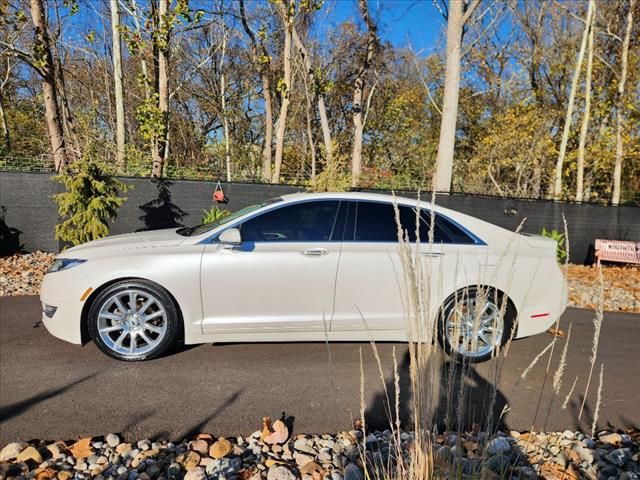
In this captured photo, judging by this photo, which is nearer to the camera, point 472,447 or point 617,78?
point 472,447

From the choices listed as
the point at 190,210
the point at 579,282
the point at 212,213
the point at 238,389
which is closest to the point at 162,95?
the point at 190,210

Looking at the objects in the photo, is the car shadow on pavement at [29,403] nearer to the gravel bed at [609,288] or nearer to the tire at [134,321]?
the tire at [134,321]

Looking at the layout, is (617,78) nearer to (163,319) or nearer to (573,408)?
(573,408)

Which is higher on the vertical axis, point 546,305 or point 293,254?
point 293,254

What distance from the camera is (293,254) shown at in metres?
3.45

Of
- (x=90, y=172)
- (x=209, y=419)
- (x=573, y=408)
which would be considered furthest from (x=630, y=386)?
(x=90, y=172)

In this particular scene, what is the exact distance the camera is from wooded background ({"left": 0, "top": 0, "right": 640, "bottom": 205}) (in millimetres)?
9445

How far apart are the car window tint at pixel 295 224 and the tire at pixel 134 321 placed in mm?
907

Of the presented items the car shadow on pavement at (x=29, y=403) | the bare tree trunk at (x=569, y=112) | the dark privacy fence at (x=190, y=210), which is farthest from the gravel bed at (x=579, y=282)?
the bare tree trunk at (x=569, y=112)

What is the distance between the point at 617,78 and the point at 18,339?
15.7m

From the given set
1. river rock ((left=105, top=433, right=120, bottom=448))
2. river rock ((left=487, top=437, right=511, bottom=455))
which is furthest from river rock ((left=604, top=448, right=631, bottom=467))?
river rock ((left=105, top=433, right=120, bottom=448))

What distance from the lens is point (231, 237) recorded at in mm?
3365

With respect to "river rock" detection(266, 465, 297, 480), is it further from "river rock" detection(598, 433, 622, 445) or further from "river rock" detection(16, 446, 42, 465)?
"river rock" detection(598, 433, 622, 445)

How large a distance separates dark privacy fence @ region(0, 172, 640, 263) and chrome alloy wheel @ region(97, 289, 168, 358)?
5.23 meters
